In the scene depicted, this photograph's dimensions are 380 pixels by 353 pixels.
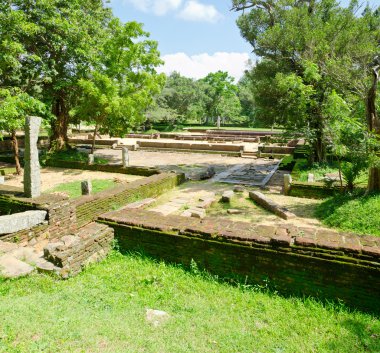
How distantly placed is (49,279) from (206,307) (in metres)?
2.28

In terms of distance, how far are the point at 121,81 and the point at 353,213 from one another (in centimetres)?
1253

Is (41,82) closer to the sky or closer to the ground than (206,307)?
closer to the sky

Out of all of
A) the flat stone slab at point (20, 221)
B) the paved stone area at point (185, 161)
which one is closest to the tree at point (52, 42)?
the paved stone area at point (185, 161)

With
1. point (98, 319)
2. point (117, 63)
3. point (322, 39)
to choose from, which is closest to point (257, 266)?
point (98, 319)

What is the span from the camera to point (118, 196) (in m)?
7.83

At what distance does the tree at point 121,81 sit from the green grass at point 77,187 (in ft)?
12.5

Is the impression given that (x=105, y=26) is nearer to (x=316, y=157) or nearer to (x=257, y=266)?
(x=316, y=157)

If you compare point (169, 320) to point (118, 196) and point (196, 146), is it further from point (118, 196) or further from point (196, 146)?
point (196, 146)

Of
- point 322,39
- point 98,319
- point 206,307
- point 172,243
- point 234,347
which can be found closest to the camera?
point 234,347

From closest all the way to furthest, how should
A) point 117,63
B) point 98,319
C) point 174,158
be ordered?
1. point 98,319
2. point 117,63
3. point 174,158

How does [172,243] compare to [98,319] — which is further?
[172,243]

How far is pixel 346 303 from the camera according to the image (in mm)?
3643

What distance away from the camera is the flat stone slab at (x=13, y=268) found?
3.90m

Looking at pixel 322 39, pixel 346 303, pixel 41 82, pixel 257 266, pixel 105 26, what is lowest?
pixel 346 303
